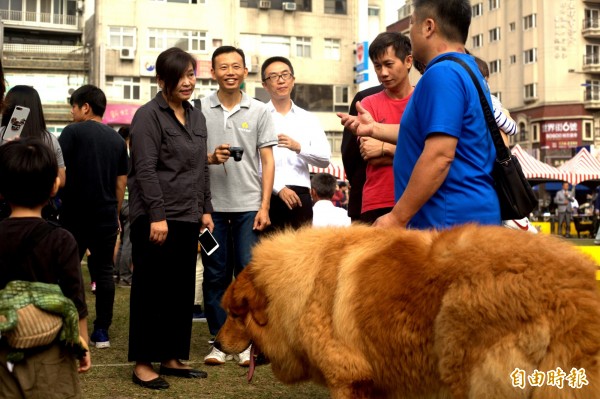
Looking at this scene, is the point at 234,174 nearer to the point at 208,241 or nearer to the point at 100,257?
the point at 208,241

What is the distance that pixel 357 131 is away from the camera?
14.4 feet

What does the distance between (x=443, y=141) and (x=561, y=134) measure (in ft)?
221

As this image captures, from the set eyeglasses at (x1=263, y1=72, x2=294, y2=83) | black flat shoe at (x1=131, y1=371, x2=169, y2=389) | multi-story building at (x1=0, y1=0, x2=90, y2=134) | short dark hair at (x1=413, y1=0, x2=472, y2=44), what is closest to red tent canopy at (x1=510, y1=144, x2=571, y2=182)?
eyeglasses at (x1=263, y1=72, x2=294, y2=83)

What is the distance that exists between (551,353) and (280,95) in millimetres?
4326

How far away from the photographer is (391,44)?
214 inches

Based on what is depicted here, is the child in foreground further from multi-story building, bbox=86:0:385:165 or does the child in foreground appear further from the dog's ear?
multi-story building, bbox=86:0:385:165

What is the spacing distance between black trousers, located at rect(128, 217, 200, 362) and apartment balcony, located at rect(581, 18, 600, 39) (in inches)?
2702

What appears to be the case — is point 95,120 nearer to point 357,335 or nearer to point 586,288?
point 357,335

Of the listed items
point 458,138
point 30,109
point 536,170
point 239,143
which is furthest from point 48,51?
point 458,138

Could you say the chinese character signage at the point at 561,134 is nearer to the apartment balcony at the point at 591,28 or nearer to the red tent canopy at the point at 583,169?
the apartment balcony at the point at 591,28

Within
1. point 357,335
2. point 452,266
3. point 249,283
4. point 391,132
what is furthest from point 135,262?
point 452,266

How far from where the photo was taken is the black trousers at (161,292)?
5566 mm

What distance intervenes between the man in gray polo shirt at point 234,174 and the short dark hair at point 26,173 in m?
2.84

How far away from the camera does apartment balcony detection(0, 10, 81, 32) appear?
65.6 meters
